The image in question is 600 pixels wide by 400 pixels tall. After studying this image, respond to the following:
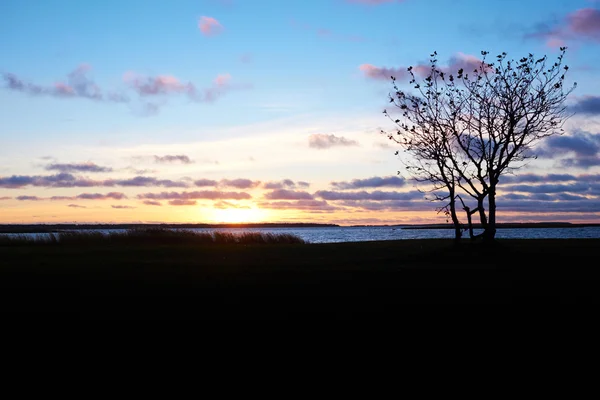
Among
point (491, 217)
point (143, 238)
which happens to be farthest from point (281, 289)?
point (143, 238)

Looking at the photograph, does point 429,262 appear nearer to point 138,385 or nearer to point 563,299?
point 563,299

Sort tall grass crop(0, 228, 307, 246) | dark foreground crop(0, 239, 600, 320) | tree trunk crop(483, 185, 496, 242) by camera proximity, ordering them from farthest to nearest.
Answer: tall grass crop(0, 228, 307, 246) → tree trunk crop(483, 185, 496, 242) → dark foreground crop(0, 239, 600, 320)

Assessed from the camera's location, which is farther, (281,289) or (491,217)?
(491,217)

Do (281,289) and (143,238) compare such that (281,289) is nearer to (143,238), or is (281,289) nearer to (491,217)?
(491,217)

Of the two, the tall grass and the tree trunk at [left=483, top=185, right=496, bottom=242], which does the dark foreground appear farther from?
the tall grass

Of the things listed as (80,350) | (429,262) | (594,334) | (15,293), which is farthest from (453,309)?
(429,262)

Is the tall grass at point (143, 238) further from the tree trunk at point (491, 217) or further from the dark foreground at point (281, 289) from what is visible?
the tree trunk at point (491, 217)

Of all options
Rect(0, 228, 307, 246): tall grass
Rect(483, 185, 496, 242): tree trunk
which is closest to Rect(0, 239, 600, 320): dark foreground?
Rect(483, 185, 496, 242): tree trunk

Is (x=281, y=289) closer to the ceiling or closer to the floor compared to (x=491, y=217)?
closer to the floor

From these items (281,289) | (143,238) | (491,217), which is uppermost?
(491,217)

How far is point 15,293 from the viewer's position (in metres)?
16.3

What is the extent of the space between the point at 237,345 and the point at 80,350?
7.99ft

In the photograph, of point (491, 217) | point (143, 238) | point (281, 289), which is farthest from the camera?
point (143, 238)

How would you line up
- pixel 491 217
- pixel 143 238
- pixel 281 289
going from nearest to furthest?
pixel 281 289 < pixel 491 217 < pixel 143 238
